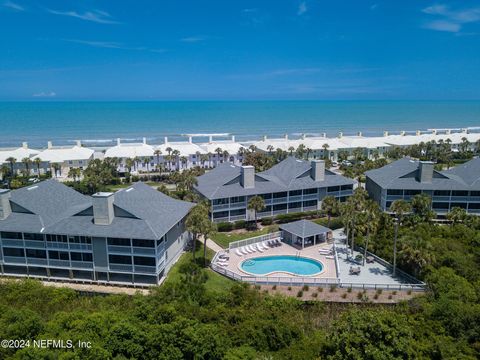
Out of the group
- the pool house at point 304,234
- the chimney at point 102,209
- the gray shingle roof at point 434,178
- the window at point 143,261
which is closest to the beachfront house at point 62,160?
the chimney at point 102,209

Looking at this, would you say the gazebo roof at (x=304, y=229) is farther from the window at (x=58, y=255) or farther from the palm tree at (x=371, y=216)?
the window at (x=58, y=255)

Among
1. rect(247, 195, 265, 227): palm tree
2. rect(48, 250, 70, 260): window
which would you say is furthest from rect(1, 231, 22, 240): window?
rect(247, 195, 265, 227): palm tree

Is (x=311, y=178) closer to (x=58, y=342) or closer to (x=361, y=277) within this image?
(x=361, y=277)

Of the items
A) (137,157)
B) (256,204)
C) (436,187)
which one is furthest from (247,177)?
(137,157)

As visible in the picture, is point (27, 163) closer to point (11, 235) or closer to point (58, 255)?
point (11, 235)

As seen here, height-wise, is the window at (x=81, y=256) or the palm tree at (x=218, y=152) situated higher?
the palm tree at (x=218, y=152)

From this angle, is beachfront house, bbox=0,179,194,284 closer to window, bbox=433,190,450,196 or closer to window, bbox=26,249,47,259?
window, bbox=26,249,47,259
